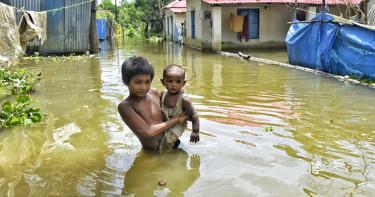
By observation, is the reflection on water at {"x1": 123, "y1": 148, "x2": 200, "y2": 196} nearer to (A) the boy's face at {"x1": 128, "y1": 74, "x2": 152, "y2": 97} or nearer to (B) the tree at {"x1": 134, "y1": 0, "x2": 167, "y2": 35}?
(A) the boy's face at {"x1": 128, "y1": 74, "x2": 152, "y2": 97}

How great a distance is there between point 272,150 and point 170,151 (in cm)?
116

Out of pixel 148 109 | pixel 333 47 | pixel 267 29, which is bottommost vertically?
pixel 148 109

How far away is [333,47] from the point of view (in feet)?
32.9

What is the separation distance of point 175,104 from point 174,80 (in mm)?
303

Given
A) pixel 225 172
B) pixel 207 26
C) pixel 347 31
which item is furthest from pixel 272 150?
pixel 207 26

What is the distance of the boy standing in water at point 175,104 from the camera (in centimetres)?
361

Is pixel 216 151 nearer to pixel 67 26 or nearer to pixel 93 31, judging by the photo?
pixel 67 26

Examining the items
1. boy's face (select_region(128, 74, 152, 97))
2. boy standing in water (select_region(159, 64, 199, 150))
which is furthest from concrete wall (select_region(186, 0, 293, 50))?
boy's face (select_region(128, 74, 152, 97))

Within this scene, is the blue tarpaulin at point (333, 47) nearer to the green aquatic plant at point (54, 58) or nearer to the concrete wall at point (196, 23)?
the green aquatic plant at point (54, 58)

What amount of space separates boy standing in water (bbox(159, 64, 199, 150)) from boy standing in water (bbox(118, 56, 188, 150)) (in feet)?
0.25

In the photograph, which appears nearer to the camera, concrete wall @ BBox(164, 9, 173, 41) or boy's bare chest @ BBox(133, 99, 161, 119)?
boy's bare chest @ BBox(133, 99, 161, 119)

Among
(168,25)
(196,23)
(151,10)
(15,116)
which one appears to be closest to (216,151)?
(15,116)

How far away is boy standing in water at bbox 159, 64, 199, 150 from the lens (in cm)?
361

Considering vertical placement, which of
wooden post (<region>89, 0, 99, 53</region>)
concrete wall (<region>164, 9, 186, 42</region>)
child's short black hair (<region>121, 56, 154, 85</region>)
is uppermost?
concrete wall (<region>164, 9, 186, 42</region>)
